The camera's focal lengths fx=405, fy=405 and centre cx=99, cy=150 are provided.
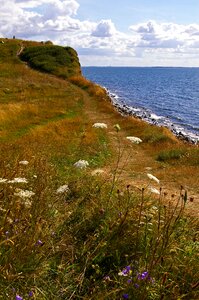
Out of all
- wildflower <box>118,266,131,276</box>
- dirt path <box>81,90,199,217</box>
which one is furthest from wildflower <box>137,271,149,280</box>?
dirt path <box>81,90,199,217</box>

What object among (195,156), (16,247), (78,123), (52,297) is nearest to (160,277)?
(52,297)

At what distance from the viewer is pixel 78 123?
3062 cm

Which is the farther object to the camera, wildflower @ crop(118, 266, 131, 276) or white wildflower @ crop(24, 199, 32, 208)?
white wildflower @ crop(24, 199, 32, 208)

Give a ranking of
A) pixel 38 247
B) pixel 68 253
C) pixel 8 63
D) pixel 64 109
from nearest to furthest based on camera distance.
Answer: pixel 38 247 < pixel 68 253 < pixel 64 109 < pixel 8 63

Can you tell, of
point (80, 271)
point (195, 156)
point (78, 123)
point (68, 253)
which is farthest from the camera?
point (78, 123)

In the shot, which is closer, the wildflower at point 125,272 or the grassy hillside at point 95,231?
the wildflower at point 125,272

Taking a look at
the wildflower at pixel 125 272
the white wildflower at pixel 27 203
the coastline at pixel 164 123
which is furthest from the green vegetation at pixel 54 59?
the wildflower at pixel 125 272

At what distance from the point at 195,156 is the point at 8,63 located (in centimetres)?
5562

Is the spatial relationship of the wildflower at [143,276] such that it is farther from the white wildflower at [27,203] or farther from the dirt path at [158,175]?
the dirt path at [158,175]

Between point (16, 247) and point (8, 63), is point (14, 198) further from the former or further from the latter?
point (8, 63)

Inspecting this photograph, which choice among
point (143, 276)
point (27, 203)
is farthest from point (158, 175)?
point (143, 276)

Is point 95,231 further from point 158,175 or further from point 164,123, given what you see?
point 164,123

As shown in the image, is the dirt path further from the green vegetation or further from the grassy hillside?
the green vegetation

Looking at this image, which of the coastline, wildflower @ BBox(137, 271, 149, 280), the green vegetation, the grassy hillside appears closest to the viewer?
Answer: wildflower @ BBox(137, 271, 149, 280)
